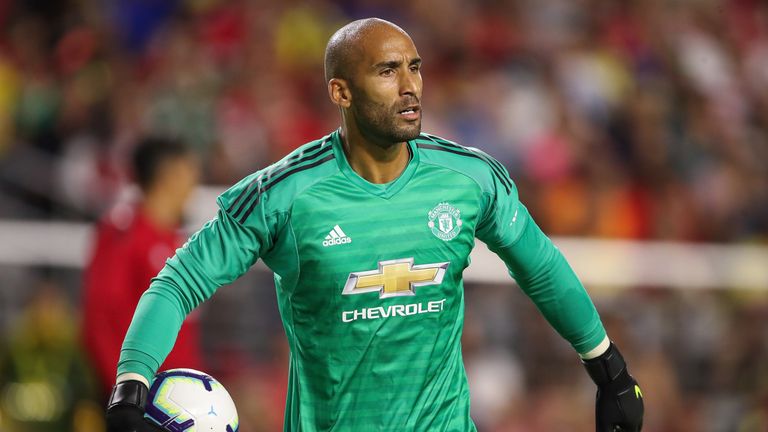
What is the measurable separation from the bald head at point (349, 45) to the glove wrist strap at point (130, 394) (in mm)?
1194

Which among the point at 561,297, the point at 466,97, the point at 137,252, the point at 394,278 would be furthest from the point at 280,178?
the point at 466,97

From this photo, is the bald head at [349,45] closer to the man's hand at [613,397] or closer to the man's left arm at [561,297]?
the man's left arm at [561,297]

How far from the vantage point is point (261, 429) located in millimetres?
8367

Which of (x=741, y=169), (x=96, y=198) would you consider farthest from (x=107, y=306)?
(x=741, y=169)

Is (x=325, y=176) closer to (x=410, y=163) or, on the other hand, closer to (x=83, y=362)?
(x=410, y=163)

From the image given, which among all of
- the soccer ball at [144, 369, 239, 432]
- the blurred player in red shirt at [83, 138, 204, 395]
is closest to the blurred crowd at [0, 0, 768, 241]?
the blurred player in red shirt at [83, 138, 204, 395]

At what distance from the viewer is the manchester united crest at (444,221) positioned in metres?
4.23

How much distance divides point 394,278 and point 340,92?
635 millimetres

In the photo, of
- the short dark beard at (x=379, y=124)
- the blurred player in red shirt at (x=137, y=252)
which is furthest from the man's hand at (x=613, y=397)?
the blurred player in red shirt at (x=137, y=252)

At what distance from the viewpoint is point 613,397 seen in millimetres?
4586

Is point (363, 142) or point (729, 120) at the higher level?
point (729, 120)

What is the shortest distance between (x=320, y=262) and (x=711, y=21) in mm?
8274

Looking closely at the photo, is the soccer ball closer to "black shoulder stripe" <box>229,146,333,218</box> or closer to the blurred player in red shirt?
"black shoulder stripe" <box>229,146,333,218</box>

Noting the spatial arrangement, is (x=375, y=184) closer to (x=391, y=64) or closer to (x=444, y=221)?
(x=444, y=221)
